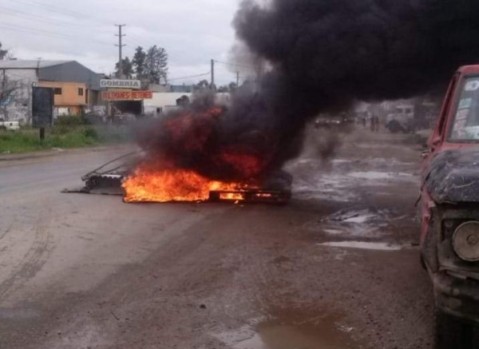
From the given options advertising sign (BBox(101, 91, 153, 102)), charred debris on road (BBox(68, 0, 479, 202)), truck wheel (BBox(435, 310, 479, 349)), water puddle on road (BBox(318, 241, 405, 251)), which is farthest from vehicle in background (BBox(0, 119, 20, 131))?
truck wheel (BBox(435, 310, 479, 349))

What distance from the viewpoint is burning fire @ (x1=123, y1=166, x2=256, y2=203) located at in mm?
13492

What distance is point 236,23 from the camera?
13.7m

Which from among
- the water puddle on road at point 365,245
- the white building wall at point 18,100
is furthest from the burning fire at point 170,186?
the white building wall at point 18,100

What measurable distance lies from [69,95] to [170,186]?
225 feet

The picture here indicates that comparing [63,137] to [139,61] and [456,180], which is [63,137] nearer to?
[456,180]

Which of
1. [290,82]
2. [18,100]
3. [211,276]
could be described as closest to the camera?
[211,276]

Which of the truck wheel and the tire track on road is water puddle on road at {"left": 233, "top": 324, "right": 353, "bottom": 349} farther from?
the tire track on road

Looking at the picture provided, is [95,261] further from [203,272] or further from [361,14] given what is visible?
[361,14]

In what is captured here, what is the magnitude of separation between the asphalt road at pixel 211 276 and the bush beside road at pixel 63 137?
18.0 metres

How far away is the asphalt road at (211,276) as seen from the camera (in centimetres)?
543

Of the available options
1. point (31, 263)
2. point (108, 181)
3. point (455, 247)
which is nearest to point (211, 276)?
point (31, 263)

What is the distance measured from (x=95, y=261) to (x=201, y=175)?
579cm

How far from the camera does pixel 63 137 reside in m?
37.2

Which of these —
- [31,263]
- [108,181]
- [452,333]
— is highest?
[452,333]
